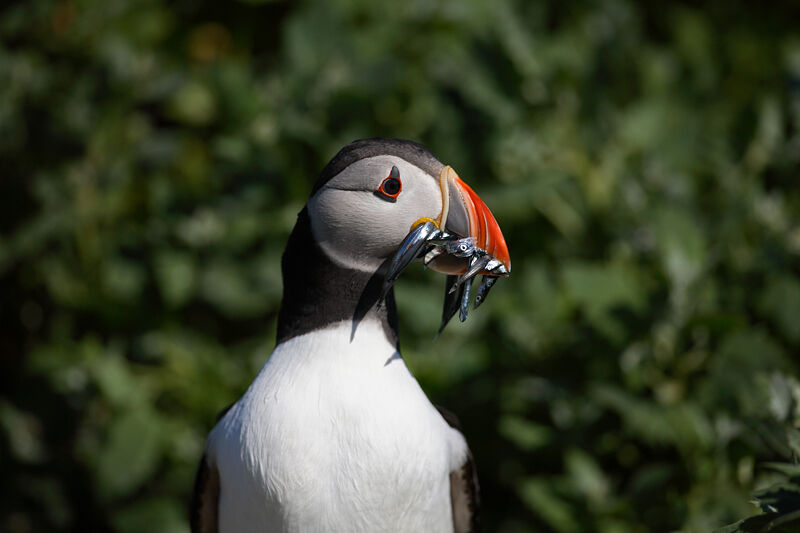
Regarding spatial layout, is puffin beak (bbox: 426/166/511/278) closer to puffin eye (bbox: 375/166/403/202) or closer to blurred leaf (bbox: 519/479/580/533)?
puffin eye (bbox: 375/166/403/202)

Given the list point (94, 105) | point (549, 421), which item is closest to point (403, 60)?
point (94, 105)

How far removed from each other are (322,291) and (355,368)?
21 cm

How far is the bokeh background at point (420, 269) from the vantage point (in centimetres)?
358

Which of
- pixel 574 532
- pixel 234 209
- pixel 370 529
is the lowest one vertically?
pixel 574 532

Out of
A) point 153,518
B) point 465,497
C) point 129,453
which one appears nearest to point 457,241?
point 465,497

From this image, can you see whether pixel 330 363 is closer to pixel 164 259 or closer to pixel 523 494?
pixel 523 494

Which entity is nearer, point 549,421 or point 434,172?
point 434,172

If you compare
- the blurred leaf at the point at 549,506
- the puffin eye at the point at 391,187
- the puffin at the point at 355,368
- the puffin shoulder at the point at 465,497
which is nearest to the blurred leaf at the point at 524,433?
the blurred leaf at the point at 549,506

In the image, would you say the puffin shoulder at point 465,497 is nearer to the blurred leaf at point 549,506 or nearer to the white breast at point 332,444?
the white breast at point 332,444

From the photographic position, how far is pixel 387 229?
2051 millimetres

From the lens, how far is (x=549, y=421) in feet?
12.5

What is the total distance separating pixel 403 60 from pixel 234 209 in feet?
4.26

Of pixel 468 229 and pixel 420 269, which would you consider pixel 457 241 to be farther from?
pixel 420 269

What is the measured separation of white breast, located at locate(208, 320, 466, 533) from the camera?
→ 2012 mm
